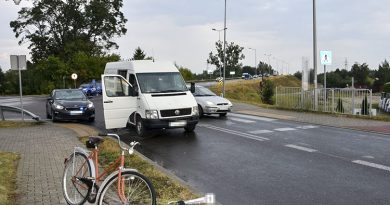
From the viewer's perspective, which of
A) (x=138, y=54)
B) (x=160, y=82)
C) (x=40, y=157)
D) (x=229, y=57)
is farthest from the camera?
(x=229, y=57)

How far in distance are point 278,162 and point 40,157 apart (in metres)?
5.27

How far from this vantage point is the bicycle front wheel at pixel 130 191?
475 cm

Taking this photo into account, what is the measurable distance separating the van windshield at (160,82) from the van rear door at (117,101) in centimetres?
47

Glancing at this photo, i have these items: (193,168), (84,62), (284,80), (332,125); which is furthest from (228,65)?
(193,168)

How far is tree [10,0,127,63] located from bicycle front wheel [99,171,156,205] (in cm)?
6228

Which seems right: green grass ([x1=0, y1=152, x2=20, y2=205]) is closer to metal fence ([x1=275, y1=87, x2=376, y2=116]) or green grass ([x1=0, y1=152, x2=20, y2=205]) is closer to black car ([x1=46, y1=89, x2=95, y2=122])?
black car ([x1=46, y1=89, x2=95, y2=122])

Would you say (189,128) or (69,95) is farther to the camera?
(69,95)

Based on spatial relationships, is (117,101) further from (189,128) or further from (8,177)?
(8,177)

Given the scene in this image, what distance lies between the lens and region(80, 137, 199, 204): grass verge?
6266 mm

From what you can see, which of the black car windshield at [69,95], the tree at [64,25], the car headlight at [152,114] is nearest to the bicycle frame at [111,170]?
the car headlight at [152,114]

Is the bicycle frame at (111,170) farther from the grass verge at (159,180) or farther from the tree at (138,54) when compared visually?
the tree at (138,54)

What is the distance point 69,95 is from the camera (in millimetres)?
19969

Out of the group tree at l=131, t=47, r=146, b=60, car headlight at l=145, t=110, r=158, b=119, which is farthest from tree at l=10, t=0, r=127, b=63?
car headlight at l=145, t=110, r=158, b=119

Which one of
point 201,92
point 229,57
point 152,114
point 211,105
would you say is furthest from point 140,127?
point 229,57
